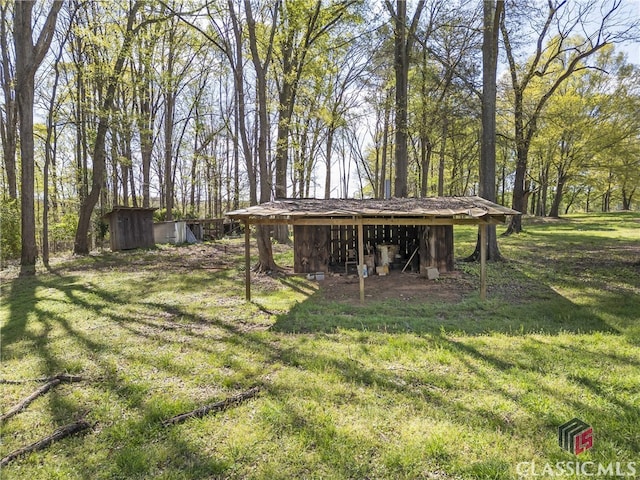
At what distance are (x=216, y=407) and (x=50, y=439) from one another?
1292 mm

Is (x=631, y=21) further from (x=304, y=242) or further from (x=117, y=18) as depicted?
(x=117, y=18)

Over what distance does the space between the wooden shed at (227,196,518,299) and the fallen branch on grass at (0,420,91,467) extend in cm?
401

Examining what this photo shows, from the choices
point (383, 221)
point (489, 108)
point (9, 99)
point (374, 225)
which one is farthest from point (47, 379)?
point (9, 99)

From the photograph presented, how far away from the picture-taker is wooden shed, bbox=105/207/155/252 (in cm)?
1450

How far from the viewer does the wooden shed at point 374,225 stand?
21.3 ft

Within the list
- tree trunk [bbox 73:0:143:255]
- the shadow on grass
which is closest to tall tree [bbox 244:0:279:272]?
the shadow on grass

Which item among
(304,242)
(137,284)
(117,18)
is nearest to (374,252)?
(304,242)

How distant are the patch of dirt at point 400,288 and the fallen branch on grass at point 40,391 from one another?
15.1 ft

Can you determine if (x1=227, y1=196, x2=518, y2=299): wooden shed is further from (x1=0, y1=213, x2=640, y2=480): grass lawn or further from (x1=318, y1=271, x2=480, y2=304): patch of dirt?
(x1=0, y1=213, x2=640, y2=480): grass lawn

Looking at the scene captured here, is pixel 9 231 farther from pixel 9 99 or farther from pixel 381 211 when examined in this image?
pixel 381 211

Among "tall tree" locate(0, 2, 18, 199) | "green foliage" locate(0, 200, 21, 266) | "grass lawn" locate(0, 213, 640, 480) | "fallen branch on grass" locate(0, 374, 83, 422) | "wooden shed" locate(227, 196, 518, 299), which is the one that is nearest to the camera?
"grass lawn" locate(0, 213, 640, 480)

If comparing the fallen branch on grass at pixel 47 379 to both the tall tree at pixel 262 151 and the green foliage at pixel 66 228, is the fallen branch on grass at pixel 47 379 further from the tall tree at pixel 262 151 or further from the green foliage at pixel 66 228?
the green foliage at pixel 66 228

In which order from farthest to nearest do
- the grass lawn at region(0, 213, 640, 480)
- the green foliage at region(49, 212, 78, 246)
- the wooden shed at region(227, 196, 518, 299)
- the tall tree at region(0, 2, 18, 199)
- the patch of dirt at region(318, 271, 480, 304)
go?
the green foliage at region(49, 212, 78, 246)
the tall tree at region(0, 2, 18, 199)
the patch of dirt at region(318, 271, 480, 304)
the wooden shed at region(227, 196, 518, 299)
the grass lawn at region(0, 213, 640, 480)

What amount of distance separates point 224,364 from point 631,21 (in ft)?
52.0
